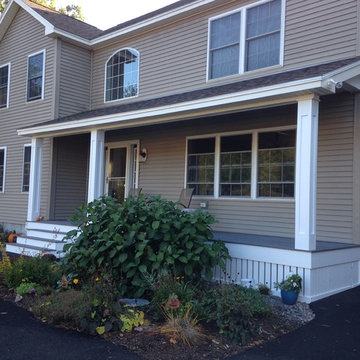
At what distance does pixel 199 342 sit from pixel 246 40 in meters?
6.36

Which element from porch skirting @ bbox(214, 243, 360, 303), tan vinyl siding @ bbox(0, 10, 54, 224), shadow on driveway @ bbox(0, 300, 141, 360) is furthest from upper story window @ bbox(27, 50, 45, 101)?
shadow on driveway @ bbox(0, 300, 141, 360)

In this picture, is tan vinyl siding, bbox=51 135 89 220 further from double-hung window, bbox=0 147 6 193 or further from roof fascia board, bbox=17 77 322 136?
double-hung window, bbox=0 147 6 193

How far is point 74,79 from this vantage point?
1166 cm

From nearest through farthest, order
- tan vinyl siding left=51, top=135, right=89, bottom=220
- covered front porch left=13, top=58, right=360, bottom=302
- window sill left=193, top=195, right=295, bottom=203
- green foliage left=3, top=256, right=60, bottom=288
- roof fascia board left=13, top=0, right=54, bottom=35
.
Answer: covered front porch left=13, top=58, right=360, bottom=302, green foliage left=3, top=256, right=60, bottom=288, window sill left=193, top=195, right=295, bottom=203, roof fascia board left=13, top=0, right=54, bottom=35, tan vinyl siding left=51, top=135, right=89, bottom=220

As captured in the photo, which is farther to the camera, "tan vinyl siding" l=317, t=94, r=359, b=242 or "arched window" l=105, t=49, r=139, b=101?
"arched window" l=105, t=49, r=139, b=101

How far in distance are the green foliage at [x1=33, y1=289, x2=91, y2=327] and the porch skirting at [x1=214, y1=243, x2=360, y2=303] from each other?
235 cm

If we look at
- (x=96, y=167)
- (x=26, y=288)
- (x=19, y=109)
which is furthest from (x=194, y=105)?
(x=19, y=109)

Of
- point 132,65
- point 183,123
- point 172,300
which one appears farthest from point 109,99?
point 172,300

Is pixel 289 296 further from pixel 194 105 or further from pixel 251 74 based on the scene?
pixel 251 74

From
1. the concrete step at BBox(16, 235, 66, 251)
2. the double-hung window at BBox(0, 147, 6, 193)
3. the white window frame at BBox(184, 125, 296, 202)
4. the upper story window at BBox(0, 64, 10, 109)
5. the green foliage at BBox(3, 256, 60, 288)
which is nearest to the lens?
the green foliage at BBox(3, 256, 60, 288)

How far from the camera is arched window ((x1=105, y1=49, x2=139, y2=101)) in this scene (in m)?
10.9

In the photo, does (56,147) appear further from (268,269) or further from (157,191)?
(268,269)

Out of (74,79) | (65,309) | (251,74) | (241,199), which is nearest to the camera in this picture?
(65,309)

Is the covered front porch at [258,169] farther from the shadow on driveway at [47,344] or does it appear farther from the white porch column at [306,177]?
the shadow on driveway at [47,344]
